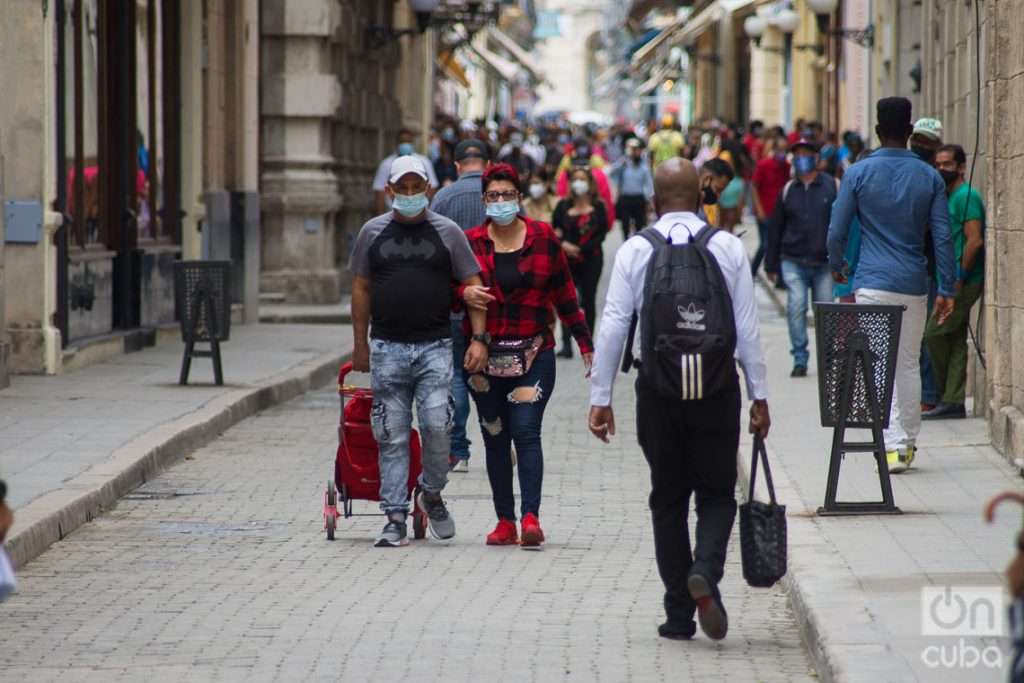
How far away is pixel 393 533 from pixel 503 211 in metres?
1.54

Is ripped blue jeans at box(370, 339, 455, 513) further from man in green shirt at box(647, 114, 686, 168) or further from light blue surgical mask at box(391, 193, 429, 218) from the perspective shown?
man in green shirt at box(647, 114, 686, 168)

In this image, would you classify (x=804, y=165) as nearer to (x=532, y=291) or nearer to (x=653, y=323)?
(x=532, y=291)

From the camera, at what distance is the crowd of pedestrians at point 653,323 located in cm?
747

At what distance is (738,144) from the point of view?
114 ft

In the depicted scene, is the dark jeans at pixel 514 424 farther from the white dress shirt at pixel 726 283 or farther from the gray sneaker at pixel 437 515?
the white dress shirt at pixel 726 283

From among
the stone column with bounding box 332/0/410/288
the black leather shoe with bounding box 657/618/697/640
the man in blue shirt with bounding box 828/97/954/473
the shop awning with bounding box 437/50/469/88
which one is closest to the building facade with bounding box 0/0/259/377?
the stone column with bounding box 332/0/410/288

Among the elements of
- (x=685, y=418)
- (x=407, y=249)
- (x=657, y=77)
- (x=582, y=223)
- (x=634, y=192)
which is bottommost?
(x=685, y=418)

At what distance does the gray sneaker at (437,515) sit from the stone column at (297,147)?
1584 centimetres

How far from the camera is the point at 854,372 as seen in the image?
32.6 feet

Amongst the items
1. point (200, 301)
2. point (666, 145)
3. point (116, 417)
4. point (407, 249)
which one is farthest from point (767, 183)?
point (407, 249)

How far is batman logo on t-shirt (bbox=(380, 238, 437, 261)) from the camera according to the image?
981 cm

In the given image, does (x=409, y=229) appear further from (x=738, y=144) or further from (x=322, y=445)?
(x=738, y=144)

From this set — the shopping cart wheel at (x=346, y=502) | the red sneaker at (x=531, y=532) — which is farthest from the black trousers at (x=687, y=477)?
the shopping cart wheel at (x=346, y=502)

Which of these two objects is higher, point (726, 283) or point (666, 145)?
point (666, 145)
